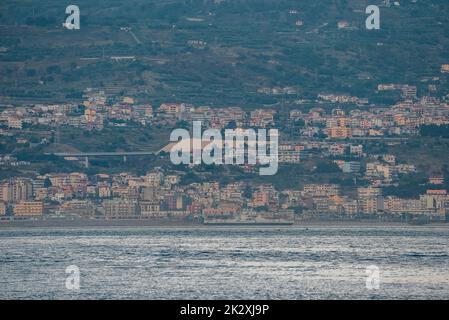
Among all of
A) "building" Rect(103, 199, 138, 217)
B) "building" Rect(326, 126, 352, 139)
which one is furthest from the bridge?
"building" Rect(326, 126, 352, 139)

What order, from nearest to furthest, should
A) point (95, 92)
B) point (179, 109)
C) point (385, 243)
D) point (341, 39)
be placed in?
point (385, 243)
point (179, 109)
point (95, 92)
point (341, 39)

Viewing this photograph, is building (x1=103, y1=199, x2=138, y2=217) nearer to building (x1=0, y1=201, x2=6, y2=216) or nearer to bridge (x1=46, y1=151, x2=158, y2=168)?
building (x1=0, y1=201, x2=6, y2=216)

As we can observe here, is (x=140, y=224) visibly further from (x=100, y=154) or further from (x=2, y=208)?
(x=100, y=154)

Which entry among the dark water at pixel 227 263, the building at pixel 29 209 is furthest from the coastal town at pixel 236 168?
the dark water at pixel 227 263

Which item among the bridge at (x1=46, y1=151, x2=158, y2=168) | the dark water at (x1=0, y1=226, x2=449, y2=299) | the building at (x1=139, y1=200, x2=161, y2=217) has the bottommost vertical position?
the dark water at (x1=0, y1=226, x2=449, y2=299)
